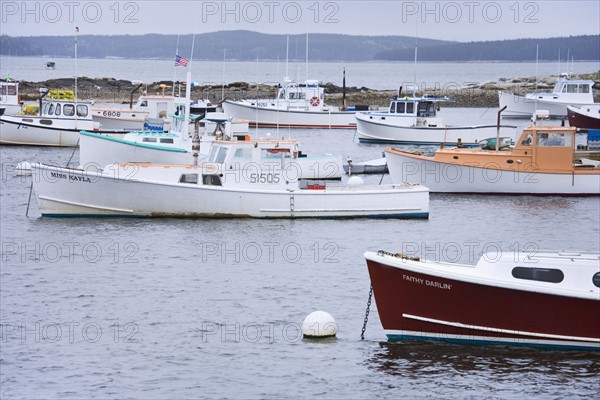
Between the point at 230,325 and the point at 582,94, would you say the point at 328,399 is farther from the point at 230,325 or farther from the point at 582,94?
the point at 582,94

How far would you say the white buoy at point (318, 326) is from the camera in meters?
22.3

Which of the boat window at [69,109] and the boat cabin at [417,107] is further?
the boat cabin at [417,107]

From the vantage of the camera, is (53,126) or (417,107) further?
(417,107)

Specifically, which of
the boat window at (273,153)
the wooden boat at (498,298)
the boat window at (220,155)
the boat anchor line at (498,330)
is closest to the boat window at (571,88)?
the boat window at (273,153)

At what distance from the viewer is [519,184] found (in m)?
41.5

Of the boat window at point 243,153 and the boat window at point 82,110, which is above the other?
the boat window at point 82,110

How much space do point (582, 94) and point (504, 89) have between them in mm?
40171

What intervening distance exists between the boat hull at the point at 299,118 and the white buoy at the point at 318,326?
53151 millimetres

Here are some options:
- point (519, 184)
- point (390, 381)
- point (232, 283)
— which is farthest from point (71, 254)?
point (519, 184)

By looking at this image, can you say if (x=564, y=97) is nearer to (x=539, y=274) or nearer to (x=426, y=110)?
(x=426, y=110)

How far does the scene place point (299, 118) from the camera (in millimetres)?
75625

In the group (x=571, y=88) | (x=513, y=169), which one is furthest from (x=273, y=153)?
(x=571, y=88)

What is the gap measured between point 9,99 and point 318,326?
173ft

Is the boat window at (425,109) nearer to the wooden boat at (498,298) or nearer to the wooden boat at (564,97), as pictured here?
the wooden boat at (564,97)
